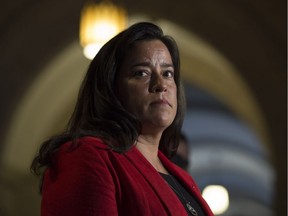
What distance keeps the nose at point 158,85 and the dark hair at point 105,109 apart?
0.37 ft

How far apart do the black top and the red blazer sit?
0.42 ft

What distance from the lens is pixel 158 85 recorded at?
270 cm

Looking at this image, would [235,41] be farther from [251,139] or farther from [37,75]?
[251,139]

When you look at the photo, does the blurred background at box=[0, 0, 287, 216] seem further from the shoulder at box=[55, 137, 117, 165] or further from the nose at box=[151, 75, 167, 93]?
the shoulder at box=[55, 137, 117, 165]

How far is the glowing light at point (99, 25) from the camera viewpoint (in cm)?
912

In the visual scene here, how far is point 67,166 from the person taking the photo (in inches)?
97.3

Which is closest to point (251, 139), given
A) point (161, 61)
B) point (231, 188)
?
point (231, 188)

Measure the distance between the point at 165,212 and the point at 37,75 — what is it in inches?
367

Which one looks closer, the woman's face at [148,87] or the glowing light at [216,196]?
Answer: the woman's face at [148,87]

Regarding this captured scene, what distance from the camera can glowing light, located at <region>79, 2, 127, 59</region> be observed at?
29.9 feet

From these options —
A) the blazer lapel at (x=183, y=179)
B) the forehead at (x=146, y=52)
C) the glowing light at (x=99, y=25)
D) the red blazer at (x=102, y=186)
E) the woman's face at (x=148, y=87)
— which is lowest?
the red blazer at (x=102, y=186)

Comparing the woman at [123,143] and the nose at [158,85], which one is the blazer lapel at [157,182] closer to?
the woman at [123,143]

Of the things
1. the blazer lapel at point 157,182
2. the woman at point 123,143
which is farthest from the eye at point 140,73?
the blazer lapel at point 157,182

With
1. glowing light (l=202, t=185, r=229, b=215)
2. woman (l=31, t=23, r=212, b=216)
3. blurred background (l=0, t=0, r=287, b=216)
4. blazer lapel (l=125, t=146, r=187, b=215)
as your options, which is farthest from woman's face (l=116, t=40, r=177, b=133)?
glowing light (l=202, t=185, r=229, b=215)
